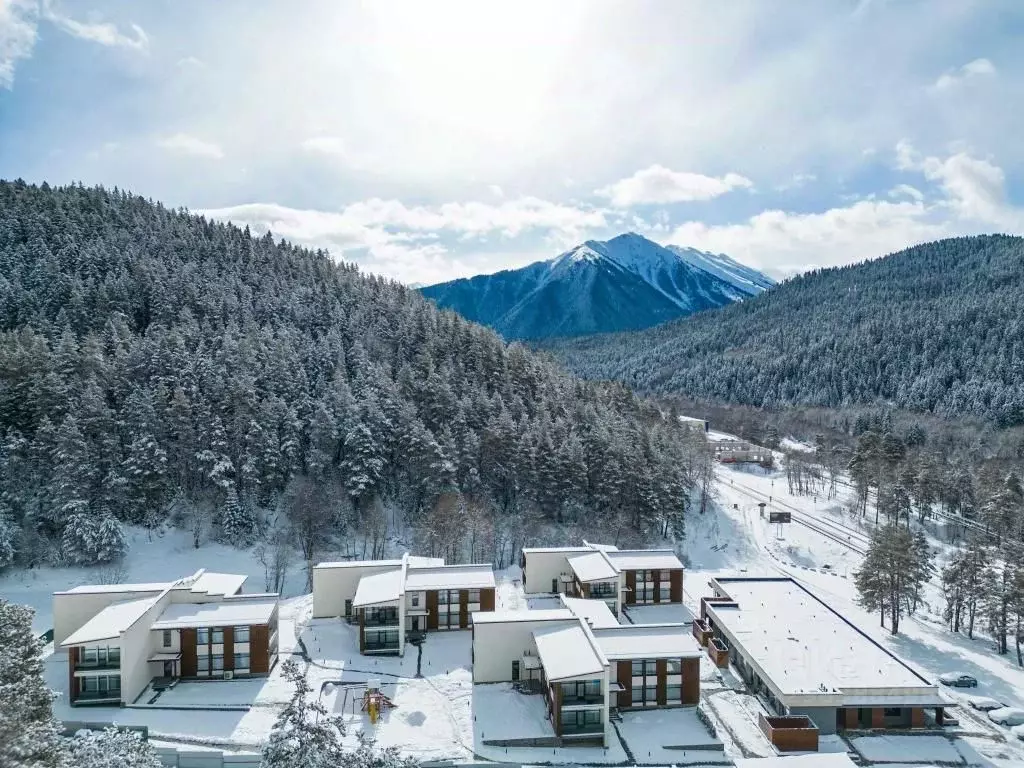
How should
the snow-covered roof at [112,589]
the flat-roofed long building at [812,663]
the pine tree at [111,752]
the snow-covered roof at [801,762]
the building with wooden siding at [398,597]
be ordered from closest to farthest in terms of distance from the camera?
the pine tree at [111,752] → the snow-covered roof at [801,762] → the flat-roofed long building at [812,663] → the snow-covered roof at [112,589] → the building with wooden siding at [398,597]

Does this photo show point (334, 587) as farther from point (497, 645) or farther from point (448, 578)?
point (497, 645)

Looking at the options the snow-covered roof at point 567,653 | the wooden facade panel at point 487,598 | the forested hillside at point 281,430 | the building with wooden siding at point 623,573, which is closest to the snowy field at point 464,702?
the building with wooden siding at point 623,573

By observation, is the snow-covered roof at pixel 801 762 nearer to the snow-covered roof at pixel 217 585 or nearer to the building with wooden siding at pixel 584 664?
the building with wooden siding at pixel 584 664

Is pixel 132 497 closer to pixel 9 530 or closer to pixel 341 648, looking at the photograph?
pixel 9 530

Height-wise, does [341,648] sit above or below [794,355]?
below

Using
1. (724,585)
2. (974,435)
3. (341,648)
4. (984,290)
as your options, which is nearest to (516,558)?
(724,585)

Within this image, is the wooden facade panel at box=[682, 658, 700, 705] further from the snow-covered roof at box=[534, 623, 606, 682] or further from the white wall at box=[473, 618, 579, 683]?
the white wall at box=[473, 618, 579, 683]
